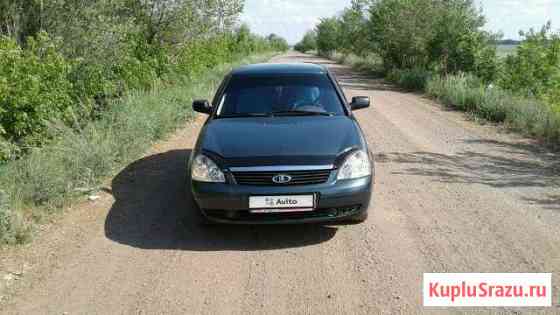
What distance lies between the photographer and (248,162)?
15.4 feet

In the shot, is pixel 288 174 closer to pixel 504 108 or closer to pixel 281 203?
pixel 281 203

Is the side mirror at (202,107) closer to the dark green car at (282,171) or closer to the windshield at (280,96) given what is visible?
the windshield at (280,96)

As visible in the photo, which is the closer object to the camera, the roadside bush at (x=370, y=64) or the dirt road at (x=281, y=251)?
the dirt road at (x=281, y=251)

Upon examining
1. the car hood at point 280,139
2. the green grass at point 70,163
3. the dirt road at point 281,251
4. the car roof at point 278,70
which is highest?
the car roof at point 278,70

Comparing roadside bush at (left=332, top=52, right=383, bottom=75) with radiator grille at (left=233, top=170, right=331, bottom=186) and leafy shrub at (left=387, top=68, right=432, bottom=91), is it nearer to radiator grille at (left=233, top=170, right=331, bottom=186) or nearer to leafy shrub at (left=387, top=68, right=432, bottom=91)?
leafy shrub at (left=387, top=68, right=432, bottom=91)

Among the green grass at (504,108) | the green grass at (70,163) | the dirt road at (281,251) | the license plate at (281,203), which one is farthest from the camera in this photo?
the green grass at (504,108)

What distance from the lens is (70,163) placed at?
666 cm

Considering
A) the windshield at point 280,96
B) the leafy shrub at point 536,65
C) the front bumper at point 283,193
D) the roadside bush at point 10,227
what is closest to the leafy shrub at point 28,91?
the roadside bush at point 10,227

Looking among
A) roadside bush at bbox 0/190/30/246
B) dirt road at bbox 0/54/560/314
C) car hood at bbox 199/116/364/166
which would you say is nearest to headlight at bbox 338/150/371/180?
car hood at bbox 199/116/364/166

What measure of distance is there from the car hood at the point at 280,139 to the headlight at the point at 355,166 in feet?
0.34

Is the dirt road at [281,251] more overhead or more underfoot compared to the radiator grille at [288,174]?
more underfoot

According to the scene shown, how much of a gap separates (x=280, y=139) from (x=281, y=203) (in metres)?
0.75

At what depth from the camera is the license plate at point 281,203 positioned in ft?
15.0

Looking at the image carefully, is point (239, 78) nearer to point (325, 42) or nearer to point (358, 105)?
point (358, 105)
